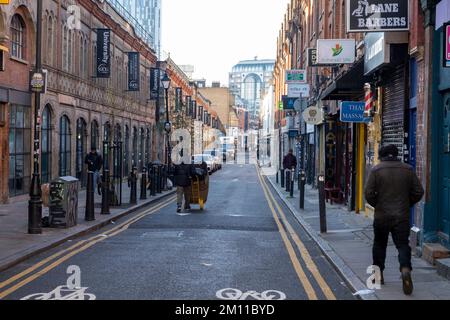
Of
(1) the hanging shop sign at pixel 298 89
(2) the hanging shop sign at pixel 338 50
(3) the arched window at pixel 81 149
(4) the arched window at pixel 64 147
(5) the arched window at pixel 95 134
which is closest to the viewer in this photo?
(2) the hanging shop sign at pixel 338 50

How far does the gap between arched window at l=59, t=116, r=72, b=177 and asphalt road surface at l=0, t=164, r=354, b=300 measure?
1093cm

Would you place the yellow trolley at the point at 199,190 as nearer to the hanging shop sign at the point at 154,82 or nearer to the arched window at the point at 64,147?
the arched window at the point at 64,147

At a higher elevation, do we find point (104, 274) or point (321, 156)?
point (321, 156)

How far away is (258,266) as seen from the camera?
1030 centimetres

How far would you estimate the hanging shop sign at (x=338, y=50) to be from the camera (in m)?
19.0

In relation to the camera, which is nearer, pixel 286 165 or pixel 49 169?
pixel 49 169

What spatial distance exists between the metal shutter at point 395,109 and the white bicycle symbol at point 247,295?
19.4 feet

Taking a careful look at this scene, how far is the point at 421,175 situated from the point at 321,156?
17.6m

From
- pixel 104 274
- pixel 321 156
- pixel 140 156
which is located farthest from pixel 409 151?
pixel 140 156

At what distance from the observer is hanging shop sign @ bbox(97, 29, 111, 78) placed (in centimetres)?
3016

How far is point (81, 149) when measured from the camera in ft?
99.2

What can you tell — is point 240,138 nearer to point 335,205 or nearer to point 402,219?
point 335,205

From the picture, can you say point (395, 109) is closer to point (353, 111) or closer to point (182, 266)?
point (353, 111)

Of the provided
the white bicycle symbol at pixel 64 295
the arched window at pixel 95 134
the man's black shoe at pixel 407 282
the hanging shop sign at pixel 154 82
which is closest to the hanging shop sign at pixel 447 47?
the man's black shoe at pixel 407 282
